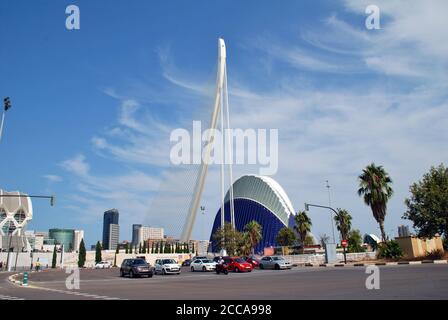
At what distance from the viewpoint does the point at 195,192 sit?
227 feet

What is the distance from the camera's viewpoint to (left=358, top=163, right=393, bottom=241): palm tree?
48.5 meters

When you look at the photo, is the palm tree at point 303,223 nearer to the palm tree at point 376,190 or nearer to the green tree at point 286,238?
the green tree at point 286,238

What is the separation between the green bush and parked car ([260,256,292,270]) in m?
11.5

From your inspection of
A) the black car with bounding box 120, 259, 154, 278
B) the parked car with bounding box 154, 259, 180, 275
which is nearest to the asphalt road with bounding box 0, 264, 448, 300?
the black car with bounding box 120, 259, 154, 278

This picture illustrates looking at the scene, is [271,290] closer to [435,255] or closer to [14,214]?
[435,255]

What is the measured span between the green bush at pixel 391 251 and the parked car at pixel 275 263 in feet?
37.8

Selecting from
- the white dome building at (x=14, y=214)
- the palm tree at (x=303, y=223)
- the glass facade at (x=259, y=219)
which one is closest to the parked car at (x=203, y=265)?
the palm tree at (x=303, y=223)

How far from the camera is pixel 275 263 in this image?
138ft

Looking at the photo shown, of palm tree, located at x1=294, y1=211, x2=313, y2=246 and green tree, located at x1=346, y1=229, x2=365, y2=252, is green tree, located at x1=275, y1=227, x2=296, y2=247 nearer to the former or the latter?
palm tree, located at x1=294, y1=211, x2=313, y2=246

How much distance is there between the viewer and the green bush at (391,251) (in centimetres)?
4381

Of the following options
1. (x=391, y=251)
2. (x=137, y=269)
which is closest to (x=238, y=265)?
(x=137, y=269)

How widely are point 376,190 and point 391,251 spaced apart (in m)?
7.99
